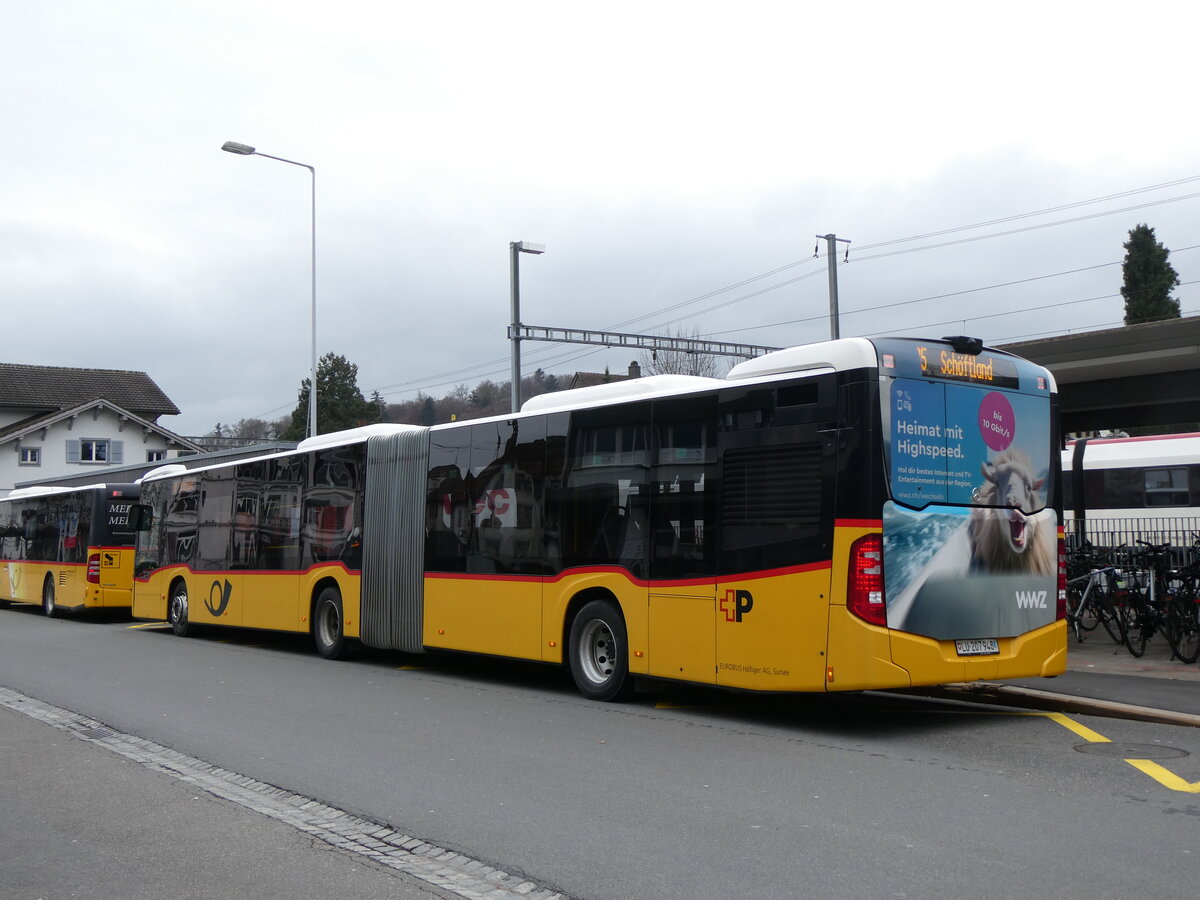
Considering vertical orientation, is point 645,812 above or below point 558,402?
below

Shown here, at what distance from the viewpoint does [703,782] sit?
7.80 meters

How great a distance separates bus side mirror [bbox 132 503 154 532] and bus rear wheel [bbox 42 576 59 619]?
662cm

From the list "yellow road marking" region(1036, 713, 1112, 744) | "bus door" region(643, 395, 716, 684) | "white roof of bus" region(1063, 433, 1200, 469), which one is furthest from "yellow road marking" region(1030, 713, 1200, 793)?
"white roof of bus" region(1063, 433, 1200, 469)

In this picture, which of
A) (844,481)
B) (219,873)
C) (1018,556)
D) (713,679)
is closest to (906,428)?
(844,481)

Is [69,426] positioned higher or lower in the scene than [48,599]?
higher

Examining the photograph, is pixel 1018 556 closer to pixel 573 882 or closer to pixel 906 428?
pixel 906 428

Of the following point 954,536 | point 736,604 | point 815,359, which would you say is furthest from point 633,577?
point 954,536

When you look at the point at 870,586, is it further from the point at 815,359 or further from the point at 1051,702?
the point at 1051,702

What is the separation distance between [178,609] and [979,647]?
16.7m

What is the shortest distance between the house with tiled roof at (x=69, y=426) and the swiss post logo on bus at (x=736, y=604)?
5514 cm

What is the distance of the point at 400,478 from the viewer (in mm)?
15328

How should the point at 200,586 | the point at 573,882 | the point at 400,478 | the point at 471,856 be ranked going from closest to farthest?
the point at 573,882
the point at 471,856
the point at 400,478
the point at 200,586

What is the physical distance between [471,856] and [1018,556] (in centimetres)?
604

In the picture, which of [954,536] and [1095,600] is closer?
[954,536]
